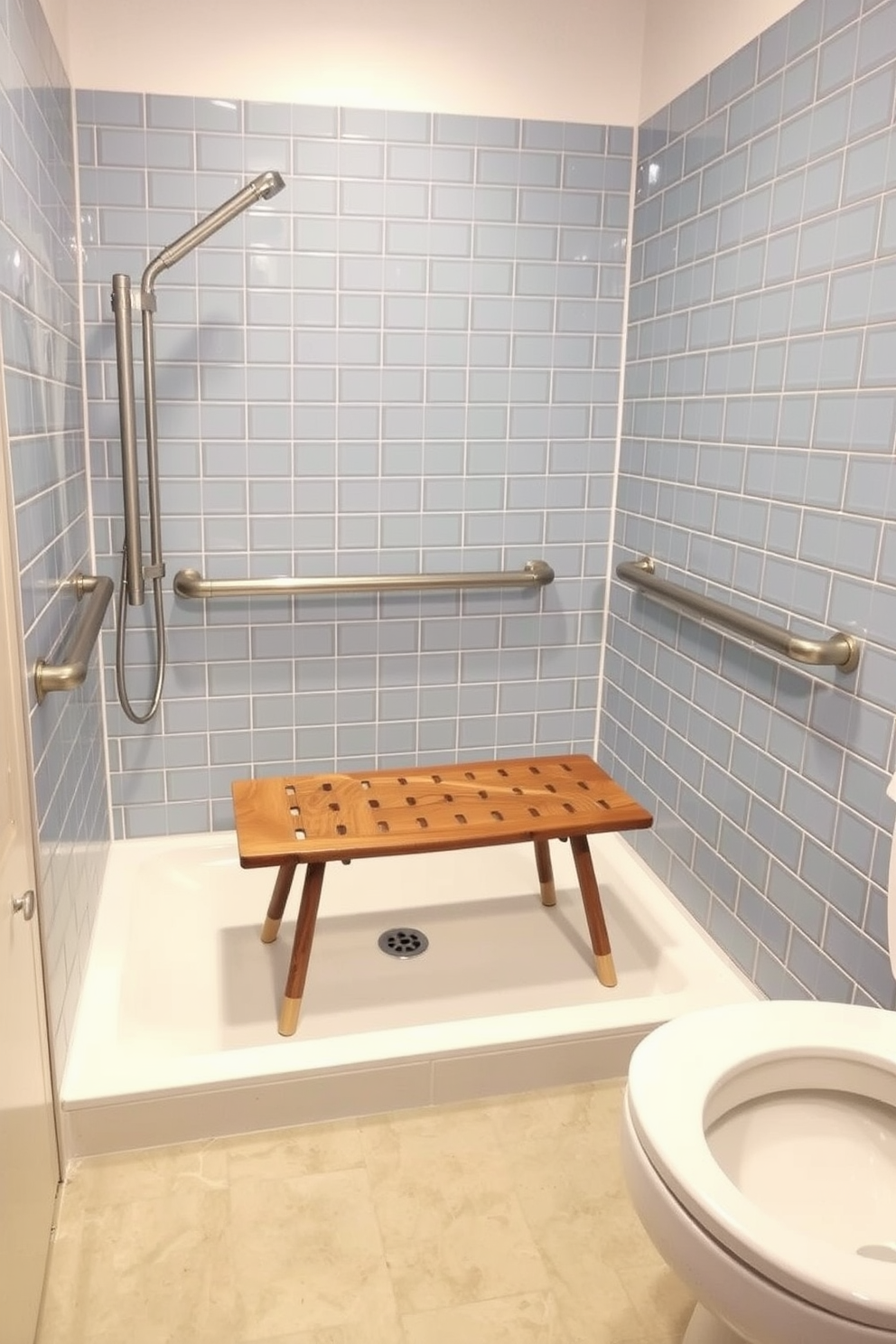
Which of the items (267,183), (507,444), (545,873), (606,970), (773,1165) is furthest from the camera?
(507,444)

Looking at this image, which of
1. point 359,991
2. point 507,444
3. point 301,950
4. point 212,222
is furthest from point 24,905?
point 507,444

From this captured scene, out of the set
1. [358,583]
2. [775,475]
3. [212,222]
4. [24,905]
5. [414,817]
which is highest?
[212,222]

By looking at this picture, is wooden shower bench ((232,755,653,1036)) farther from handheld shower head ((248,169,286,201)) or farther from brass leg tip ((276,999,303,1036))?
handheld shower head ((248,169,286,201))

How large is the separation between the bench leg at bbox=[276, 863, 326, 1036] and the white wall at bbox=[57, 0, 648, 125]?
5.14 ft

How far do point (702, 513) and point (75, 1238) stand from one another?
1.61 meters

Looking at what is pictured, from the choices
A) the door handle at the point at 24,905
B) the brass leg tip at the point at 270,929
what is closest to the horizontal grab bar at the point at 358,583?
the brass leg tip at the point at 270,929

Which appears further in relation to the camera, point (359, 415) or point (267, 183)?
point (359, 415)

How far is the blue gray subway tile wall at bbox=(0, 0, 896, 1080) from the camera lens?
1463 mm

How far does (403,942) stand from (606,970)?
0.43 metres

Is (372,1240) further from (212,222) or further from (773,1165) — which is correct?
(212,222)

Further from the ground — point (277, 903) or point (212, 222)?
point (212, 222)

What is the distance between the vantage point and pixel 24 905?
1188mm

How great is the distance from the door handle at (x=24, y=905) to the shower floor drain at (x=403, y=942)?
874mm

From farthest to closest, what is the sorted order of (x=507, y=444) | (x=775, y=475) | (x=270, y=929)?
(x=507, y=444) → (x=270, y=929) → (x=775, y=475)
